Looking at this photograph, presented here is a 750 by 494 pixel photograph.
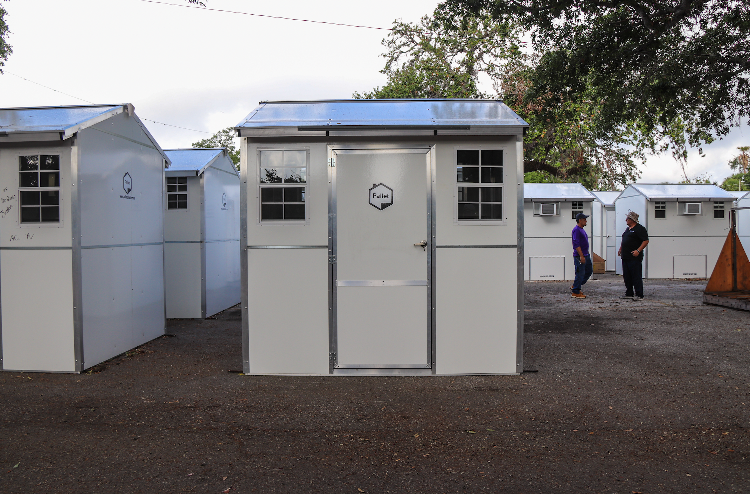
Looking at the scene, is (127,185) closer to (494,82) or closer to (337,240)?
(337,240)

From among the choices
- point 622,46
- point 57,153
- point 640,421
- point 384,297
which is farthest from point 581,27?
point 57,153

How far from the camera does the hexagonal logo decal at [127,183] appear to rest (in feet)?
23.8

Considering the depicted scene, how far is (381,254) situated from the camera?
6.00m

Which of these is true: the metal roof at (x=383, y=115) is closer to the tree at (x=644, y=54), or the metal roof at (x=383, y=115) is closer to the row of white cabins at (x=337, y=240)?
the row of white cabins at (x=337, y=240)

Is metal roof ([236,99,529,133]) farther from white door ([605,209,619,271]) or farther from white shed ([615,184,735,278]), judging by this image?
white door ([605,209,619,271])

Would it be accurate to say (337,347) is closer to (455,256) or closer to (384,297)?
(384,297)

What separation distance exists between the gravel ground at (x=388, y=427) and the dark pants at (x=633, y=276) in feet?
15.1

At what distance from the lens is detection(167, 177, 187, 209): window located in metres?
9.98

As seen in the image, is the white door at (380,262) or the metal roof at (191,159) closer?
the white door at (380,262)

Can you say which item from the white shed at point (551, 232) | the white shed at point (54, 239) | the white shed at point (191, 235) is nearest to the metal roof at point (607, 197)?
the white shed at point (551, 232)

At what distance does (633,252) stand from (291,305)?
27.4 feet

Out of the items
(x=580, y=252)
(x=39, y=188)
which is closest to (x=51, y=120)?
(x=39, y=188)

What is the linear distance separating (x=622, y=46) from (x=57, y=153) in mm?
9905

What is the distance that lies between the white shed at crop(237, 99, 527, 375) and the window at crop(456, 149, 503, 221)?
11 mm
